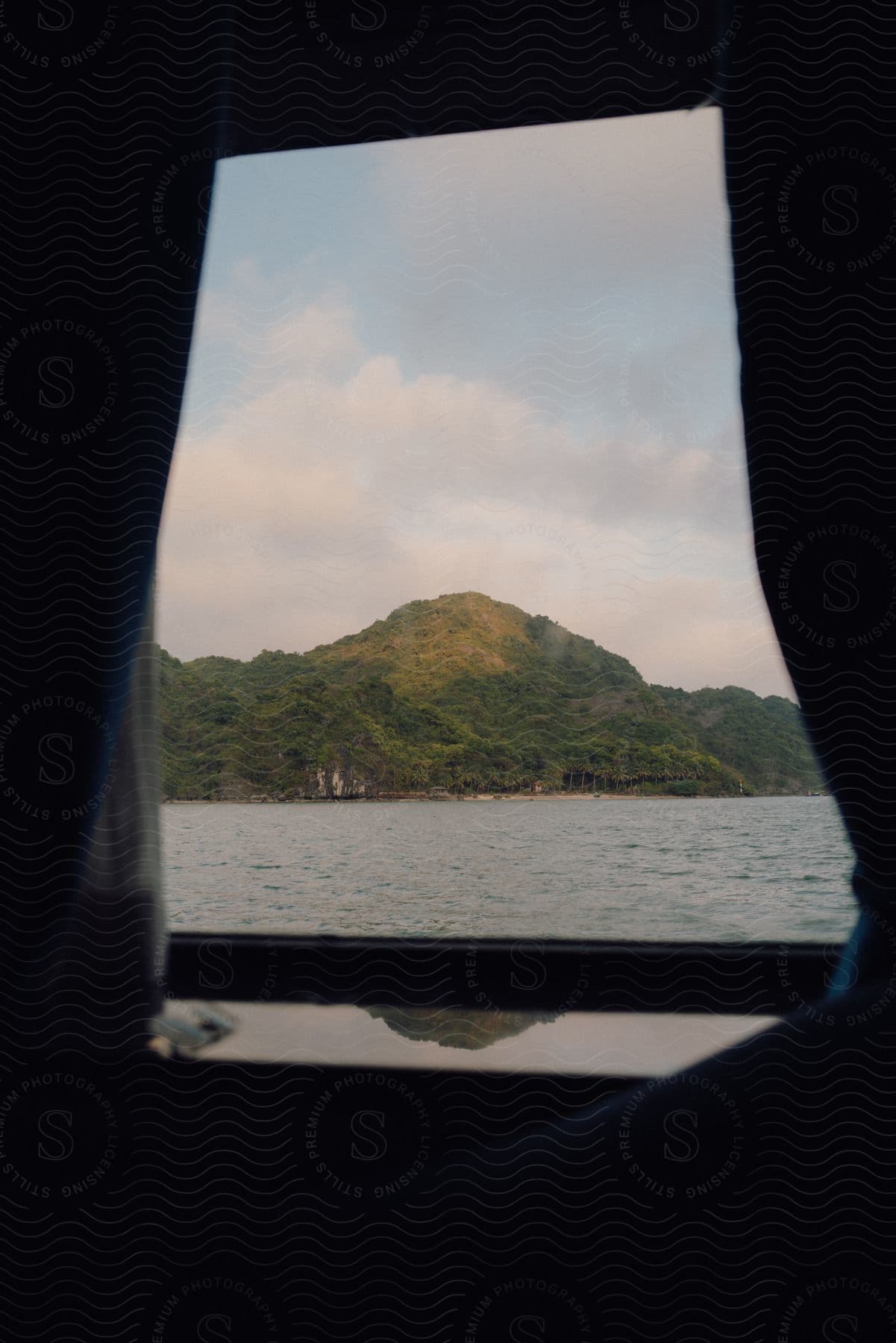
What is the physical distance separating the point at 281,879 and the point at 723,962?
848 millimetres

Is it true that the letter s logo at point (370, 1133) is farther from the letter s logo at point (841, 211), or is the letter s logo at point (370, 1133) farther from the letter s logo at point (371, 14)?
the letter s logo at point (371, 14)

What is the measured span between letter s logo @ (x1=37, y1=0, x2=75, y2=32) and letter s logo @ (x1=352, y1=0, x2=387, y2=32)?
1.78 ft

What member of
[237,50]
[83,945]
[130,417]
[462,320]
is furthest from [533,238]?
[83,945]

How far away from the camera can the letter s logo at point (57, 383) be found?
1.50 meters

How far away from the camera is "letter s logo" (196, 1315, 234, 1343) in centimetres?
121

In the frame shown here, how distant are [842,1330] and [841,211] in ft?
5.65

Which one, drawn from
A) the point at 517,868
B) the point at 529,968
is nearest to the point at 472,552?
the point at 517,868

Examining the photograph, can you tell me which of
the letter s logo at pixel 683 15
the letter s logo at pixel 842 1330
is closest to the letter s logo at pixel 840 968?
the letter s logo at pixel 842 1330

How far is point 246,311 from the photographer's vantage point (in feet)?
5.14

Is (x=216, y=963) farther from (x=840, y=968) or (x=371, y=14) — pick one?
(x=371, y=14)

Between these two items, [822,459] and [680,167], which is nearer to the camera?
[822,459]

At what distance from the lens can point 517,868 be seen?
5.35 feet

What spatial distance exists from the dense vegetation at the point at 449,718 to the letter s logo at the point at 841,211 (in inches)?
32.4

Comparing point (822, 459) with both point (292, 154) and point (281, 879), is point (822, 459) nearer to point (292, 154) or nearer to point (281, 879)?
point (292, 154)
